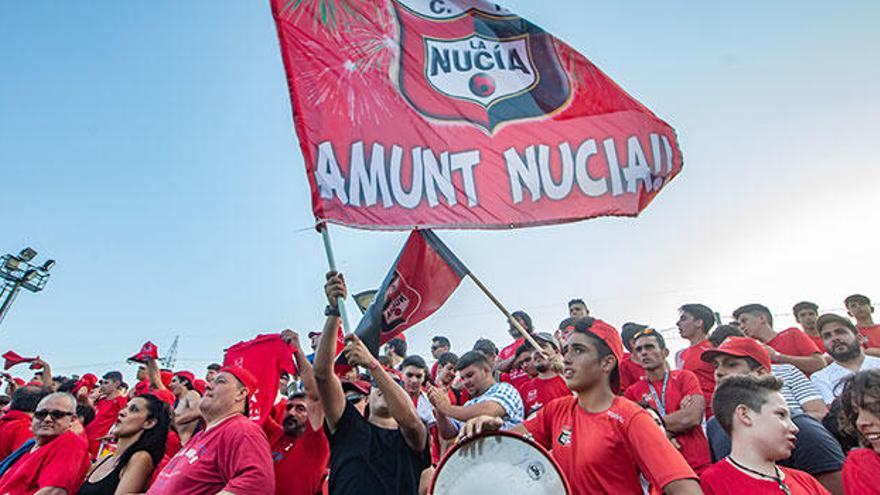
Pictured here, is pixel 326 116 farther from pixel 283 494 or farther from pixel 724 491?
pixel 724 491

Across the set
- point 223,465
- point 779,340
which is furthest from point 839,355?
point 223,465

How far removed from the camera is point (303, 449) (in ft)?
15.3

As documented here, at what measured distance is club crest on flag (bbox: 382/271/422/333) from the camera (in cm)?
438

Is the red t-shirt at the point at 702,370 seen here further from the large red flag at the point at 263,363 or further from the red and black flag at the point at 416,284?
the large red flag at the point at 263,363

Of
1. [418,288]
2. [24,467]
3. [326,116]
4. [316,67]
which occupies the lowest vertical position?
[24,467]

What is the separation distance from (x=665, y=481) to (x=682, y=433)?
1.92 metres

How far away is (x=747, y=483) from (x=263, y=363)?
3696 mm

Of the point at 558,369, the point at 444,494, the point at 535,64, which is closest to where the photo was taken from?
the point at 444,494

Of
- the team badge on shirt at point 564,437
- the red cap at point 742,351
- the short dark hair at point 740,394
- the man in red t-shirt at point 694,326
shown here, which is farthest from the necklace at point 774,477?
the man in red t-shirt at point 694,326

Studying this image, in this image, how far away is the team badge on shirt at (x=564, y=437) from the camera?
3160mm

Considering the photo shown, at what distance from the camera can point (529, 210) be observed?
5316mm

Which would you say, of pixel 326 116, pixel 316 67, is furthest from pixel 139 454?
pixel 316 67

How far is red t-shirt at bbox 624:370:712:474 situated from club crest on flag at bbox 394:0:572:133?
2.78 metres

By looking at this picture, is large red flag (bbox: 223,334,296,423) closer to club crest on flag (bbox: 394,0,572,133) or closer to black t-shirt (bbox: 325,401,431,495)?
black t-shirt (bbox: 325,401,431,495)
